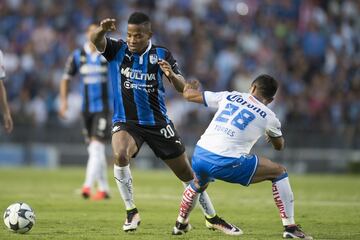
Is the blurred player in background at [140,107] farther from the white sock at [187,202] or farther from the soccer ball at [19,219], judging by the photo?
the soccer ball at [19,219]

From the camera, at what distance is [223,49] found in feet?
85.2

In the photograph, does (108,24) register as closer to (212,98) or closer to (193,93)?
(193,93)

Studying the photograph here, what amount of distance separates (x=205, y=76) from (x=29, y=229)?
15686 millimetres

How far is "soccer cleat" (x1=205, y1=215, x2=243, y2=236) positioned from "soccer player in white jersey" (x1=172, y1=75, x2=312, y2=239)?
71cm

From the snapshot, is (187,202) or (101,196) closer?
(187,202)

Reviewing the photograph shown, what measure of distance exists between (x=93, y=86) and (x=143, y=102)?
513cm

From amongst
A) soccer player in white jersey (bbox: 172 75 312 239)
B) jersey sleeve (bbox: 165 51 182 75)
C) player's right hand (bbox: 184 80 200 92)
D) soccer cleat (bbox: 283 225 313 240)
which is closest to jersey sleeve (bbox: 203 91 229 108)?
soccer player in white jersey (bbox: 172 75 312 239)

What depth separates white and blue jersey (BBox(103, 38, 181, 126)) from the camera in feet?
33.1

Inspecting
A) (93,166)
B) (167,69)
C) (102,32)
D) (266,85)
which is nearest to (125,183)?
(167,69)

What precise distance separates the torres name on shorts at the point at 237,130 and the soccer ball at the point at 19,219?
2.08 meters

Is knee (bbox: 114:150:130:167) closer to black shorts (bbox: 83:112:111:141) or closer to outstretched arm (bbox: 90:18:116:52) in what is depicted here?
outstretched arm (bbox: 90:18:116:52)

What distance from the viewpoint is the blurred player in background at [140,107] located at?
1002 centimetres

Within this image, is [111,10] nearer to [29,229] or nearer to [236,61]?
[236,61]

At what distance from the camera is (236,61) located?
25484 mm
